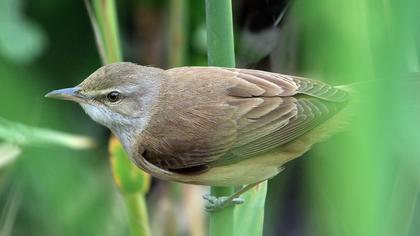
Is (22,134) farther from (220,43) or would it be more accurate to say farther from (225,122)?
(220,43)

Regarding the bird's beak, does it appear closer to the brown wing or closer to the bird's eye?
the bird's eye

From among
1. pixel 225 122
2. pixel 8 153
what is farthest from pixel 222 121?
pixel 8 153

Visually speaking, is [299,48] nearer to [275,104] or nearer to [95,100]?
[275,104]

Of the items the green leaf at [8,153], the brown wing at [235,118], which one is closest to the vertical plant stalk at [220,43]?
the brown wing at [235,118]

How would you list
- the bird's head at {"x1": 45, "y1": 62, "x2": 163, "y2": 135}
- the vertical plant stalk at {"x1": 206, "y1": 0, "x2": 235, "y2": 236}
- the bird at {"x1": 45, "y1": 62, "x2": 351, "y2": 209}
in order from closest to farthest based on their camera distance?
the vertical plant stalk at {"x1": 206, "y1": 0, "x2": 235, "y2": 236} → the bird at {"x1": 45, "y1": 62, "x2": 351, "y2": 209} → the bird's head at {"x1": 45, "y1": 62, "x2": 163, "y2": 135}

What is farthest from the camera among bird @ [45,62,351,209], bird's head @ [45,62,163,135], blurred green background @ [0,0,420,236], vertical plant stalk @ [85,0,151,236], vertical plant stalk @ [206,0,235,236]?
bird's head @ [45,62,163,135]

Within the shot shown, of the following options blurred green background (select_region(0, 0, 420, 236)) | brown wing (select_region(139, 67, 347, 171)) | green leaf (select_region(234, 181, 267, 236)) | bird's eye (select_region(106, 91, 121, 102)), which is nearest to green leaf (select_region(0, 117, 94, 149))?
blurred green background (select_region(0, 0, 420, 236))

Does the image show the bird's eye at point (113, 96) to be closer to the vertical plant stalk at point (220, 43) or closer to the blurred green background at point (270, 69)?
the blurred green background at point (270, 69)
